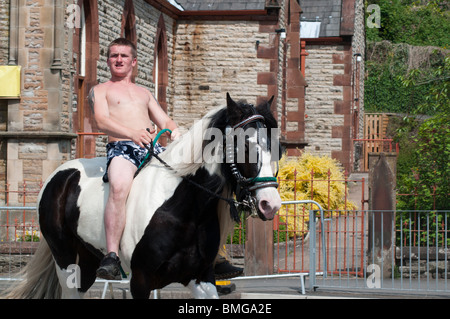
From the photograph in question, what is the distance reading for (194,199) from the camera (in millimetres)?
5586

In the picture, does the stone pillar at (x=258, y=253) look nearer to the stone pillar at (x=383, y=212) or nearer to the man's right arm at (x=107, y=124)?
the stone pillar at (x=383, y=212)

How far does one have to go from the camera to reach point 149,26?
22641mm

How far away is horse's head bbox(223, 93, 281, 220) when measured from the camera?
5077 millimetres

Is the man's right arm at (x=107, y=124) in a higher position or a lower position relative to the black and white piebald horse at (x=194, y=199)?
higher

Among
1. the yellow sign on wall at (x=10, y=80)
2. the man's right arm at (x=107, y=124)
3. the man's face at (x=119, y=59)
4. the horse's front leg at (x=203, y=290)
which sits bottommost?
the horse's front leg at (x=203, y=290)

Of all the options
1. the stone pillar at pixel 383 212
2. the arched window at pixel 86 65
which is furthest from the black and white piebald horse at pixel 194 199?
the arched window at pixel 86 65

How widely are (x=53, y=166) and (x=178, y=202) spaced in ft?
34.4

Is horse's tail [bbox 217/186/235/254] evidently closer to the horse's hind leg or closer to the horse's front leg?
the horse's front leg

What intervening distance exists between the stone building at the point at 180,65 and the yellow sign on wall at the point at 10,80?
0.14ft

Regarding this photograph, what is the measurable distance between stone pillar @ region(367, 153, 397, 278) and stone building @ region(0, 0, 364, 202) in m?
4.24

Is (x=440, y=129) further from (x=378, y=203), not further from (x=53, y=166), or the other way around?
(x=53, y=166)

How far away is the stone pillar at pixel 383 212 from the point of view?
11.7 m

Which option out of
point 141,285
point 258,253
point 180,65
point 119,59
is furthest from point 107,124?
point 180,65
